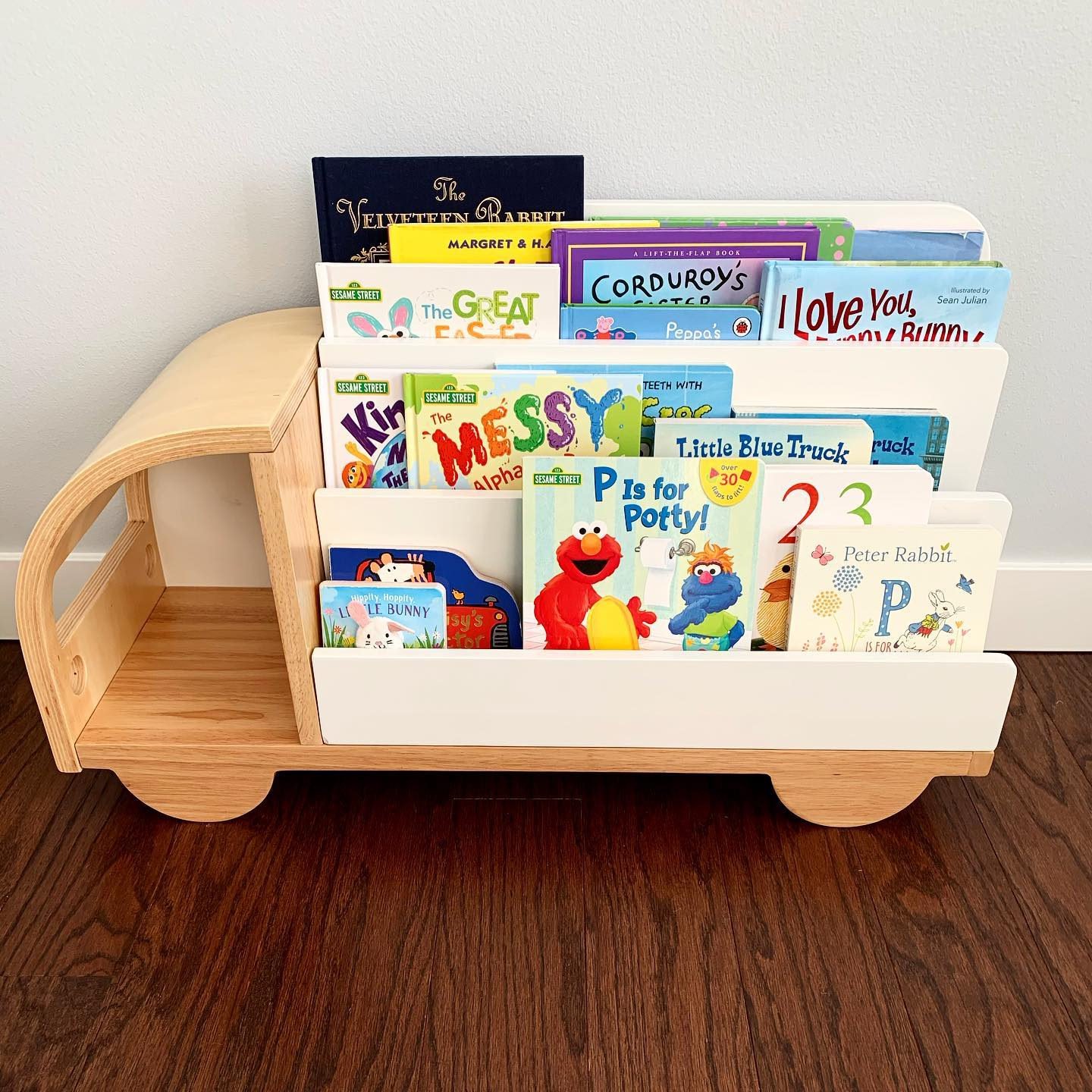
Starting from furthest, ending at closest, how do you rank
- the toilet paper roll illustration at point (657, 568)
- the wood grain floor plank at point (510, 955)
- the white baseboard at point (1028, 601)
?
the white baseboard at point (1028, 601) < the toilet paper roll illustration at point (657, 568) < the wood grain floor plank at point (510, 955)

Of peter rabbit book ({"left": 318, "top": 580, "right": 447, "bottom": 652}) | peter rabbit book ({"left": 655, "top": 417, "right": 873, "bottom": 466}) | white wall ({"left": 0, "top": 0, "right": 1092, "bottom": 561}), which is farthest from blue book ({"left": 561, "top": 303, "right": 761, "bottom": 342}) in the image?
peter rabbit book ({"left": 318, "top": 580, "right": 447, "bottom": 652})

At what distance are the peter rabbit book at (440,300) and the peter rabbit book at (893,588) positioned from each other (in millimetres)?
408

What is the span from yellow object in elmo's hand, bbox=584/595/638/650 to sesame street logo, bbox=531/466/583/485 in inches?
5.8

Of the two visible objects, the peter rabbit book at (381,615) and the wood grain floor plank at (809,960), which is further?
the peter rabbit book at (381,615)

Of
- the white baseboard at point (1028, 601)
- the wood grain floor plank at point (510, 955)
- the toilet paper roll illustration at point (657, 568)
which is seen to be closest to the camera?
the wood grain floor plank at point (510, 955)

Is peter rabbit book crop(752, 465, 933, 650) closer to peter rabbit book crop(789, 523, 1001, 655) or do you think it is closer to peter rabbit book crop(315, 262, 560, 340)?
peter rabbit book crop(789, 523, 1001, 655)

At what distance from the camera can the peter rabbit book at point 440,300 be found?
1080 mm

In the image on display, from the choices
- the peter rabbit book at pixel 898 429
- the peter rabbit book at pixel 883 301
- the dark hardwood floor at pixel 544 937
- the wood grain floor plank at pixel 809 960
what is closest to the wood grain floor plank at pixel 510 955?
Result: the dark hardwood floor at pixel 544 937

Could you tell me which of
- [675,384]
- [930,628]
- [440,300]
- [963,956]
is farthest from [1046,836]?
[440,300]

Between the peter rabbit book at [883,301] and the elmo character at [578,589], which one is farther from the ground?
the peter rabbit book at [883,301]

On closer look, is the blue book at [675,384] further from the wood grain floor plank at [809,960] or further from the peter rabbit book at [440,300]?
the wood grain floor plank at [809,960]

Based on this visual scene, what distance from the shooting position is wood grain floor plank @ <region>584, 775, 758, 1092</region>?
961mm

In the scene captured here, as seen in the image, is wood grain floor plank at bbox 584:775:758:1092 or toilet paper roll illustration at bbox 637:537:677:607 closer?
wood grain floor plank at bbox 584:775:758:1092

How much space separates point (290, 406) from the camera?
1000 mm
